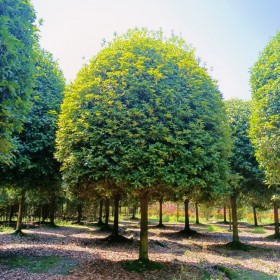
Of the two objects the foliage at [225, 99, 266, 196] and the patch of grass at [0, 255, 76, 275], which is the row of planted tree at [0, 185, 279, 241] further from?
the patch of grass at [0, 255, 76, 275]

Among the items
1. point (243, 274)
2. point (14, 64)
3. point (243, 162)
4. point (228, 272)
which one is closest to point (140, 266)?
point (228, 272)

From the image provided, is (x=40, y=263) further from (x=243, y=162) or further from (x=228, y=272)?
(x=243, y=162)

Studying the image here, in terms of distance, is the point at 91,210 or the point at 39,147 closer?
the point at 39,147

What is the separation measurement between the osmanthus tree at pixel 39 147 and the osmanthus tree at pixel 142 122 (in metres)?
2.07

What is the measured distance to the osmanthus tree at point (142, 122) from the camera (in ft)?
27.6

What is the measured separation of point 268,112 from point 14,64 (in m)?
8.06

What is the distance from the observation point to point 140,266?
952cm

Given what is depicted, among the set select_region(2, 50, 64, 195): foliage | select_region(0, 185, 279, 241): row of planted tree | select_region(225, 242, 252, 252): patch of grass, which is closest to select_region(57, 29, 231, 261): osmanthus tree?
select_region(2, 50, 64, 195): foliage

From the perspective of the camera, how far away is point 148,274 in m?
8.91

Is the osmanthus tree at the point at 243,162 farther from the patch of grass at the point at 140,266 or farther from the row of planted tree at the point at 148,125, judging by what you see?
the patch of grass at the point at 140,266

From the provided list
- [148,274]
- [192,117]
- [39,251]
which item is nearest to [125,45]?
[192,117]

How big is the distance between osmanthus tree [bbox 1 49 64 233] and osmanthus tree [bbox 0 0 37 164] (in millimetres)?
4680

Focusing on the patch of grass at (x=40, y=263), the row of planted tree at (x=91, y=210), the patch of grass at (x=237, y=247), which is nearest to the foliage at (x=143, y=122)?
the patch of grass at (x=40, y=263)

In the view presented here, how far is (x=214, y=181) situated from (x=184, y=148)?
5.29ft
